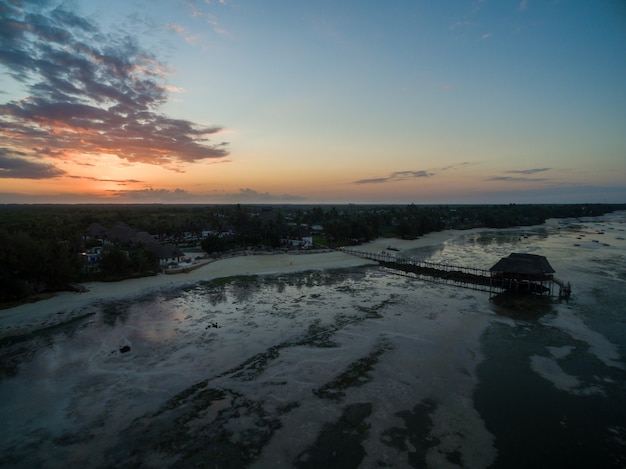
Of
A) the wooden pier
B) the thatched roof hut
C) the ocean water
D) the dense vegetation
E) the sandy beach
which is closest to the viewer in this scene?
the ocean water

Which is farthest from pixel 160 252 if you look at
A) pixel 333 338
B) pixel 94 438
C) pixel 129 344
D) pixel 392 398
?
pixel 392 398

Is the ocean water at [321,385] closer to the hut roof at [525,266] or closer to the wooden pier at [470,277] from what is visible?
the wooden pier at [470,277]

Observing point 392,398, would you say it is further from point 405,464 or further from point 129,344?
Answer: point 129,344

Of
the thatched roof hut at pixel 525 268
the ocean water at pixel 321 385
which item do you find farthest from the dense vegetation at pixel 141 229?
the thatched roof hut at pixel 525 268

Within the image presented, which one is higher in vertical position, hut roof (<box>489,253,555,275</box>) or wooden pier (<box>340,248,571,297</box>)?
hut roof (<box>489,253,555,275</box>)

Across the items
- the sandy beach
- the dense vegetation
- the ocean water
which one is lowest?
the sandy beach

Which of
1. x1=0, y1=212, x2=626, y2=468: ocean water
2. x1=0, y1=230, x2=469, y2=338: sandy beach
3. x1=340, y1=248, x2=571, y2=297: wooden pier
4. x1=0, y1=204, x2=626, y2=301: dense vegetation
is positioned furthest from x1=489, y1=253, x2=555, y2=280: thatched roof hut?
x1=0, y1=204, x2=626, y2=301: dense vegetation

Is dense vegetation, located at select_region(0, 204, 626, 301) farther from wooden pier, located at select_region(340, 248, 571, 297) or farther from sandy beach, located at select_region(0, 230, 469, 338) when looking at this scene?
wooden pier, located at select_region(340, 248, 571, 297)
